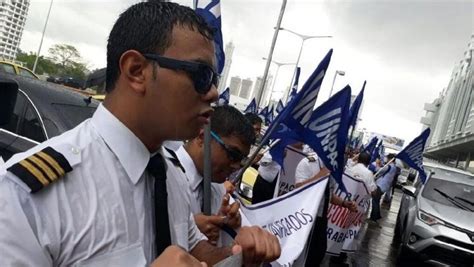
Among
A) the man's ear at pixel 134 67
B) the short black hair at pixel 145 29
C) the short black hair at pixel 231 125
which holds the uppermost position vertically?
the short black hair at pixel 145 29

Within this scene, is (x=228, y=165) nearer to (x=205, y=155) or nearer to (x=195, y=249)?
(x=205, y=155)

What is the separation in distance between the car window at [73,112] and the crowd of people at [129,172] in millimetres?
2745

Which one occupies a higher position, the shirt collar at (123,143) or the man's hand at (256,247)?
the shirt collar at (123,143)

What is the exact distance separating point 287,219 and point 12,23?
115264 mm

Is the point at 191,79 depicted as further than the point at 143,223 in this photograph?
Yes

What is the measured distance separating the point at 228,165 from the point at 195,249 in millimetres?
1117

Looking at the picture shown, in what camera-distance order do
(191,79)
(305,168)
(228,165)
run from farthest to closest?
1. (305,168)
2. (228,165)
3. (191,79)

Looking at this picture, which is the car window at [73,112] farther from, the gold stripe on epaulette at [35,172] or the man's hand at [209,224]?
the gold stripe on epaulette at [35,172]

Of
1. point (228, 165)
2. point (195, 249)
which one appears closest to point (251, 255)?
point (195, 249)

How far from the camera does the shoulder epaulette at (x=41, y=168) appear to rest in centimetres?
100

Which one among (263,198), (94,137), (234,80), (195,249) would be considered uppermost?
(234,80)

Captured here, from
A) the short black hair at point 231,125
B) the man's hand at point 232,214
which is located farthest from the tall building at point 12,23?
the man's hand at point 232,214

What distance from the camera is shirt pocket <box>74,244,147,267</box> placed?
3.48ft

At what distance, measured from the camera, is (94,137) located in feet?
3.95
